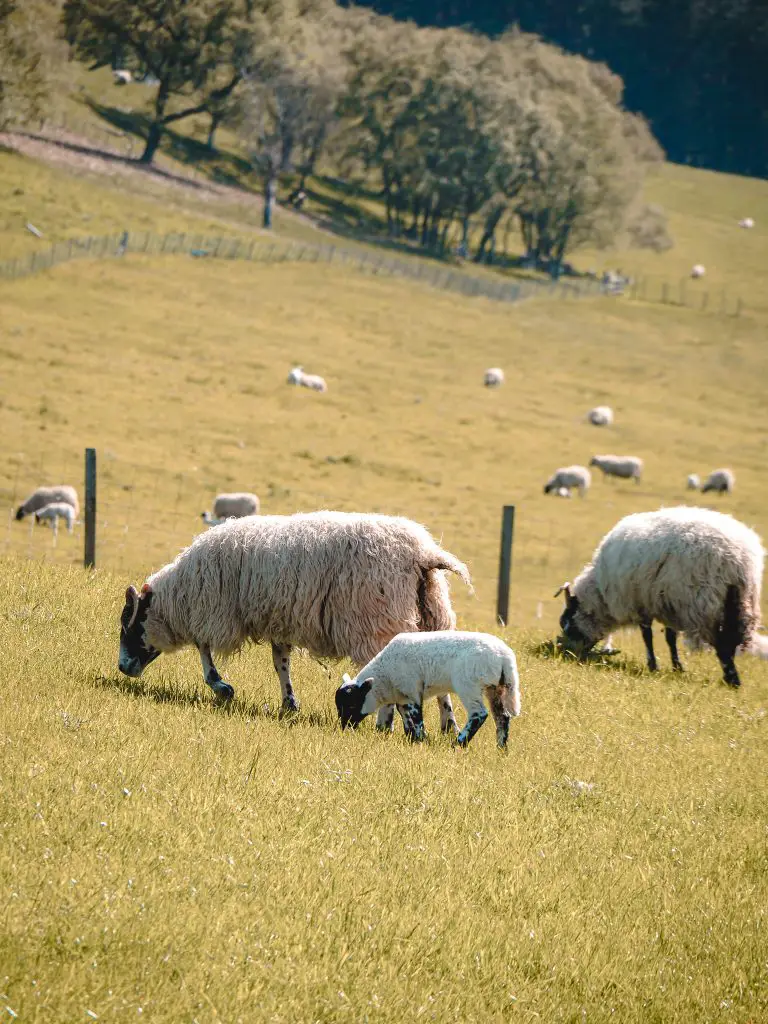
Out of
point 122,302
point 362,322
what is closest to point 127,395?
point 122,302

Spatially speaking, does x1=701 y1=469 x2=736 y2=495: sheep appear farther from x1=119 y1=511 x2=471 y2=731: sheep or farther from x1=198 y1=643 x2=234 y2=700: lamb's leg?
x1=198 y1=643 x2=234 y2=700: lamb's leg

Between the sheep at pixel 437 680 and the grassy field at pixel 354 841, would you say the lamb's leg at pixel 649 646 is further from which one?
the sheep at pixel 437 680

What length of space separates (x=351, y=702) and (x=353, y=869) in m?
3.00

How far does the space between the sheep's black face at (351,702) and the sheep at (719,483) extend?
31.8 meters

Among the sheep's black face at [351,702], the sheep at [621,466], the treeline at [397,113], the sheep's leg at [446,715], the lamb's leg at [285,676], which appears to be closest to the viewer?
the sheep's black face at [351,702]

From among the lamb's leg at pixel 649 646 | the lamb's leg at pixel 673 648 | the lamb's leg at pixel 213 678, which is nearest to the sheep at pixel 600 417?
the lamb's leg at pixel 673 648

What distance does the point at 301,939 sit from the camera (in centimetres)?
579

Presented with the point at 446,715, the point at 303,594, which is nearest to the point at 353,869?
the point at 446,715

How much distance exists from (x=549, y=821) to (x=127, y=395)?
32.1 meters

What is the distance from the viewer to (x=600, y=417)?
47188 millimetres

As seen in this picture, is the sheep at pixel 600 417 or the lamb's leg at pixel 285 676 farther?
the sheep at pixel 600 417

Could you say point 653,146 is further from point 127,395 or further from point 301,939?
point 301,939

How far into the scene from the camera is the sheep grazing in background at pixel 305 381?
43594mm

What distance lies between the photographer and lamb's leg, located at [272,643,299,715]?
405 inches
